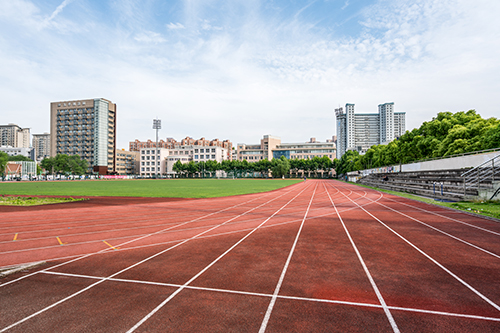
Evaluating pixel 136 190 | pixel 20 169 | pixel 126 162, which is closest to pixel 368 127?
pixel 126 162

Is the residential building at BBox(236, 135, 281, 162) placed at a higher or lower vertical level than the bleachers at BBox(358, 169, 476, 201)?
higher

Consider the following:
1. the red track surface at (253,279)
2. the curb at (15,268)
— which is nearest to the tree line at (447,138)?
the red track surface at (253,279)

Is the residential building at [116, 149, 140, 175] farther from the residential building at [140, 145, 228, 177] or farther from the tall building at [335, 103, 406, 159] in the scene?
the tall building at [335, 103, 406, 159]

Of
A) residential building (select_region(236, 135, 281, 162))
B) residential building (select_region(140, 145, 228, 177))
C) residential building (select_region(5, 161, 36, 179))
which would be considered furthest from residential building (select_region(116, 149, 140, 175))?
residential building (select_region(236, 135, 281, 162))

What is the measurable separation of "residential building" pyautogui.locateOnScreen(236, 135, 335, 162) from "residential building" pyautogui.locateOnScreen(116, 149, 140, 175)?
200ft

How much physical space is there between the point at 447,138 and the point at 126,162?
142 m

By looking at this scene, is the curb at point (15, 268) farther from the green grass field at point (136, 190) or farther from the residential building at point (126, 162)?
the residential building at point (126, 162)

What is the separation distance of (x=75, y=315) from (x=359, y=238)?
811 cm

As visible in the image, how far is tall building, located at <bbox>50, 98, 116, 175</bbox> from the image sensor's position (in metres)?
109

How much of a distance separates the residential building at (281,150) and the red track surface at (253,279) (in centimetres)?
12189

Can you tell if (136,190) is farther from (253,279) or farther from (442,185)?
(442,185)

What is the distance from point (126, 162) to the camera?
13812 cm

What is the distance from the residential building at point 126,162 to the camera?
132 metres

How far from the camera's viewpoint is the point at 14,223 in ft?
36.4
